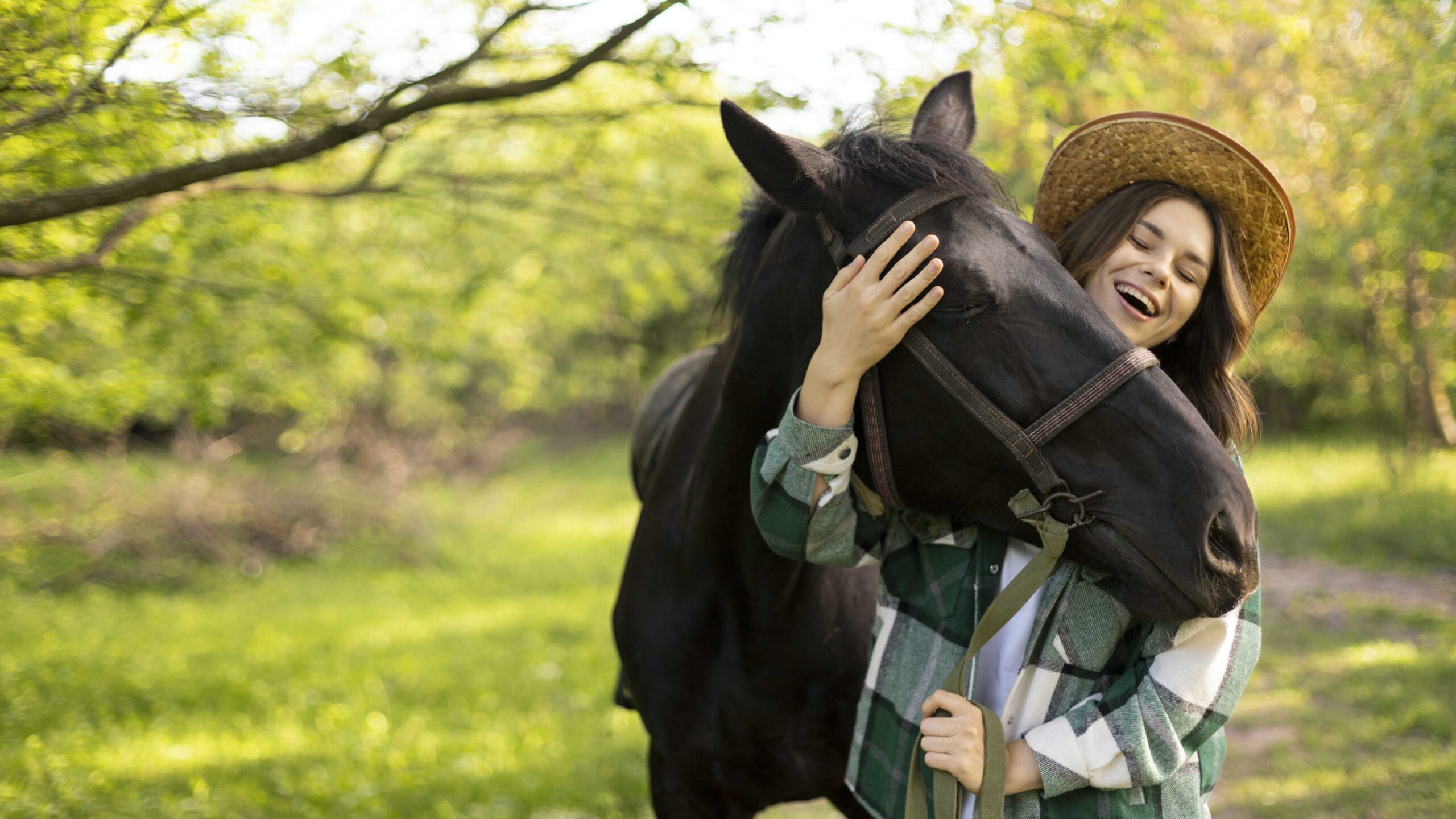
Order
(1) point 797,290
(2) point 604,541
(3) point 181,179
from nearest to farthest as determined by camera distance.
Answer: (1) point 797,290 → (3) point 181,179 → (2) point 604,541

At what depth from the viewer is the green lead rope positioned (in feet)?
4.36

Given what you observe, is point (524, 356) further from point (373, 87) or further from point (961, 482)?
point (961, 482)

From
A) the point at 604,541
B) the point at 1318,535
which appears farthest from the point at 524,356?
the point at 1318,535

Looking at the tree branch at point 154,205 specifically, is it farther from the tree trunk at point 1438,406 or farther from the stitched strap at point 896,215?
the tree trunk at point 1438,406

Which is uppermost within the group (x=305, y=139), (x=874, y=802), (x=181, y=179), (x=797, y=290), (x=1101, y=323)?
(x=1101, y=323)

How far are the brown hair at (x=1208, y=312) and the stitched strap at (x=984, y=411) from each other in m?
0.44

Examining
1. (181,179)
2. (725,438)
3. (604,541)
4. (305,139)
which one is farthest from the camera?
(604,541)

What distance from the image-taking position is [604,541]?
9984mm

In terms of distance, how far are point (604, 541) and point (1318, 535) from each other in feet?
21.7

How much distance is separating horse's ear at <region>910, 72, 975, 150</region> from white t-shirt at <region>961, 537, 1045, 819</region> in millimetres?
935

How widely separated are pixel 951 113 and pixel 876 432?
0.96 metres

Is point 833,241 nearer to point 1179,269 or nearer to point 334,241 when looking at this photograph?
point 1179,269

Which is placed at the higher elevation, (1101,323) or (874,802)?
(1101,323)

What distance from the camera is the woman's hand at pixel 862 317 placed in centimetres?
135
